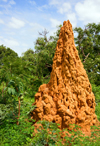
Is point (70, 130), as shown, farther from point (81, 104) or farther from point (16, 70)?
point (16, 70)

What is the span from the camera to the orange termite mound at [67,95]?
12.6ft

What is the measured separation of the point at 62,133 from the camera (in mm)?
3598

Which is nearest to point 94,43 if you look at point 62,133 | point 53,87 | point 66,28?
point 66,28

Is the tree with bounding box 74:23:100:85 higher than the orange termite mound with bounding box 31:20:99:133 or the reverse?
higher

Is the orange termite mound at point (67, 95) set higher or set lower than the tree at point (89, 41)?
lower

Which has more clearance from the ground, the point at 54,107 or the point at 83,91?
the point at 83,91

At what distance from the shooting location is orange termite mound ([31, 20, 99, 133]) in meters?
3.85

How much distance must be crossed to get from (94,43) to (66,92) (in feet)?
46.6

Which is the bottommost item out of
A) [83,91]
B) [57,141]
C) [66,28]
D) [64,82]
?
[57,141]

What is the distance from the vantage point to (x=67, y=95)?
13.5ft

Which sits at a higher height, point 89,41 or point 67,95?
point 89,41

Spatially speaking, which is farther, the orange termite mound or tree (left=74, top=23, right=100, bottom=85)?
tree (left=74, top=23, right=100, bottom=85)

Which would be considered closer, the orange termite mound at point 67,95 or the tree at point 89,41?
the orange termite mound at point 67,95

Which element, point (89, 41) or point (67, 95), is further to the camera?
point (89, 41)
